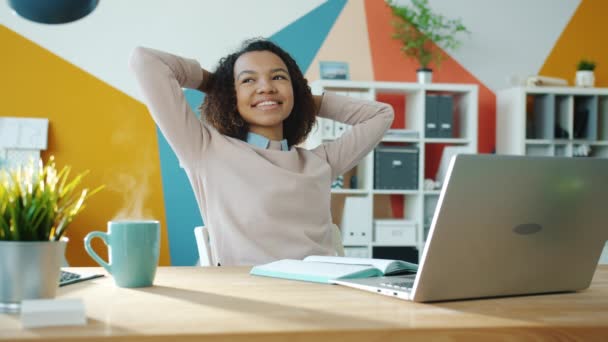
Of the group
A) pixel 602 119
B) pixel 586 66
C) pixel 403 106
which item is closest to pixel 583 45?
pixel 586 66

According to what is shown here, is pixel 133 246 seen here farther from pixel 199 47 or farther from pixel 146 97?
pixel 199 47

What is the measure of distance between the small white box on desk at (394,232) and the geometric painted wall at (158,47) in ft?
2.89

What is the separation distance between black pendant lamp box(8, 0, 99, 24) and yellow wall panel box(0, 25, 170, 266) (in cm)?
279

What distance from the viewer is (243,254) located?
1.76 metres

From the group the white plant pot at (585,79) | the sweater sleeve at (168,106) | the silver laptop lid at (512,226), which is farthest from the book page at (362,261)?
the white plant pot at (585,79)

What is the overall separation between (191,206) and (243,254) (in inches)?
97.4

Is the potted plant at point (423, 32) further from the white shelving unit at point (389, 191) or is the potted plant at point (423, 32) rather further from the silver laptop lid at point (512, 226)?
the silver laptop lid at point (512, 226)

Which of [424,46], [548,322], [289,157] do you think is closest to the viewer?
[548,322]

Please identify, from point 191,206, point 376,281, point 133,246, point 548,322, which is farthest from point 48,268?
point 191,206

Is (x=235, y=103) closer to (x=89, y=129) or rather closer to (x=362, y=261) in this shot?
(x=362, y=261)

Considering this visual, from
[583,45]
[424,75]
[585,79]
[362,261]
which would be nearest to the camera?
[362,261]

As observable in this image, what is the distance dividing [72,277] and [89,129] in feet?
10.2

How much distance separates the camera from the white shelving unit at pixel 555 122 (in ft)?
13.6

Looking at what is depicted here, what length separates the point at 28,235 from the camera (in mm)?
842
